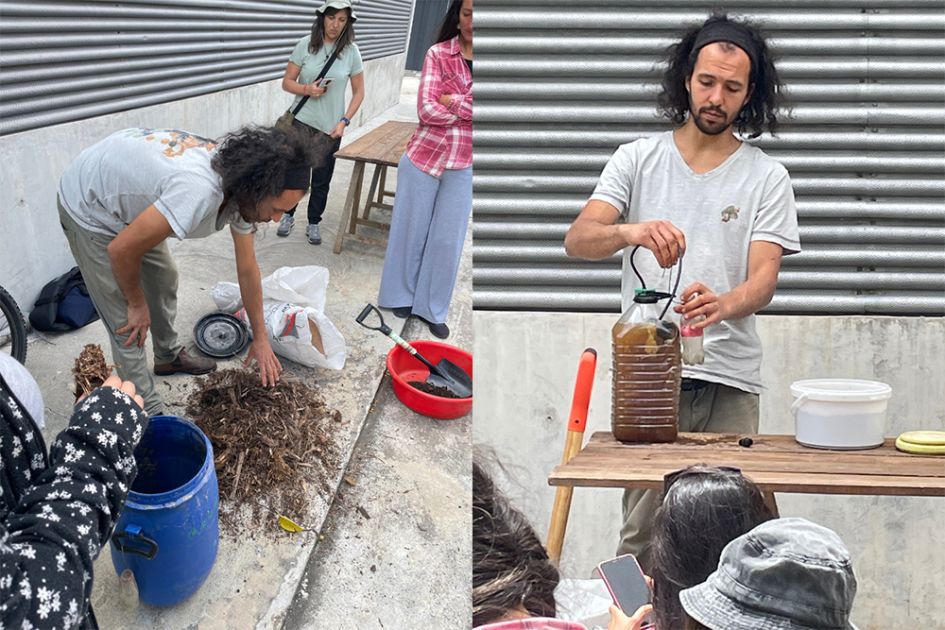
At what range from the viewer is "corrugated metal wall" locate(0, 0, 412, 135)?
3.83m

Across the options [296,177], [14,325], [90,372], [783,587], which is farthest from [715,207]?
[14,325]

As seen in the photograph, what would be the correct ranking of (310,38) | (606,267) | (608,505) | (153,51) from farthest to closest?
(310,38), (153,51), (608,505), (606,267)

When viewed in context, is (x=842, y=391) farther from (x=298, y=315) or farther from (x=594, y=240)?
(x=298, y=315)

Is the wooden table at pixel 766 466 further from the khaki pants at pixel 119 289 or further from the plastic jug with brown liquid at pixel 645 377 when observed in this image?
the khaki pants at pixel 119 289

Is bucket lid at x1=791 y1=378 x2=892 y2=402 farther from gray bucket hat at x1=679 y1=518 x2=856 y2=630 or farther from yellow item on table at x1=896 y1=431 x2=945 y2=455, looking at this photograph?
gray bucket hat at x1=679 y1=518 x2=856 y2=630

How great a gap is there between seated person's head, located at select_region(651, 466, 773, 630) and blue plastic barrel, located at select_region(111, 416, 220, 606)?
1.49m

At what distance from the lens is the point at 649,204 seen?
231 centimetres

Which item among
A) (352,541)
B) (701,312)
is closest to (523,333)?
(352,541)

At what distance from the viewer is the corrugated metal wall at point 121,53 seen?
12.6 feet

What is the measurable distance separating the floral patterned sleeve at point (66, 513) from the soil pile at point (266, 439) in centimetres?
157

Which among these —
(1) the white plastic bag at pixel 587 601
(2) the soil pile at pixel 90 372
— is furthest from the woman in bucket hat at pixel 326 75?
(1) the white plastic bag at pixel 587 601

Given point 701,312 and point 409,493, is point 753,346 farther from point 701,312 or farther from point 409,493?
point 409,493

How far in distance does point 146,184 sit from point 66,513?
1832 millimetres

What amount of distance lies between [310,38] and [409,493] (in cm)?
367
